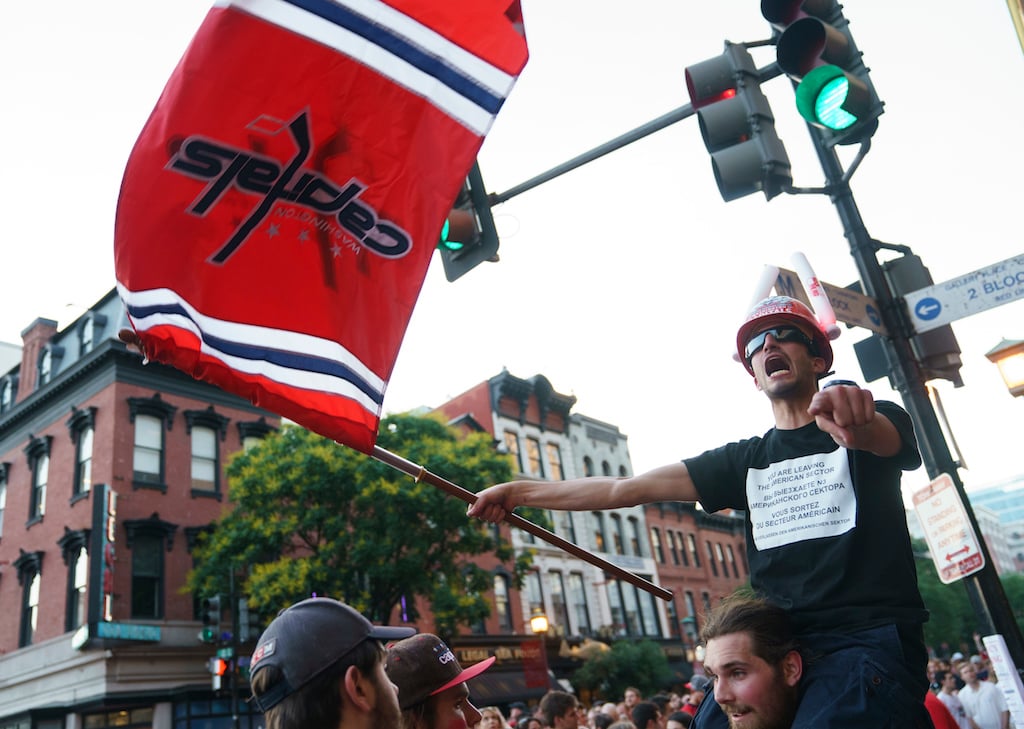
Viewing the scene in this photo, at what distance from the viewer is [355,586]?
870 inches

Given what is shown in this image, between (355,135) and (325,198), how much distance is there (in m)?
0.32

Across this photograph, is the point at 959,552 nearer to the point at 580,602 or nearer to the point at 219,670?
the point at 219,670

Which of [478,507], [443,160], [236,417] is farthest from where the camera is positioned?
[236,417]

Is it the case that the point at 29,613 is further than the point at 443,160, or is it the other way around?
the point at 29,613

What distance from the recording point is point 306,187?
3.82 m

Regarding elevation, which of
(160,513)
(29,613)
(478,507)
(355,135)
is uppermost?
(160,513)

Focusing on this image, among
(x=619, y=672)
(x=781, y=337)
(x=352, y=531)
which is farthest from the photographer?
(x=619, y=672)

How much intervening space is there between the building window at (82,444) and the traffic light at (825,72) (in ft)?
78.6

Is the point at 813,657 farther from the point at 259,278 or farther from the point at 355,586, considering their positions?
the point at 355,586

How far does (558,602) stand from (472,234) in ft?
105

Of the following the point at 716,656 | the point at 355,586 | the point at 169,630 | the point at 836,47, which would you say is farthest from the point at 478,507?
the point at 169,630

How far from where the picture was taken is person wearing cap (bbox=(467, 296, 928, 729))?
8.00 ft

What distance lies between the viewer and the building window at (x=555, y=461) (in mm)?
38906

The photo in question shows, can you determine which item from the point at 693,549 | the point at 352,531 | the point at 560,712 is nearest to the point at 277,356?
the point at 560,712
